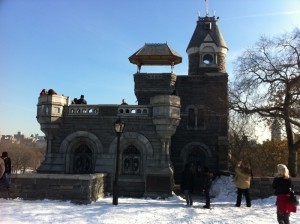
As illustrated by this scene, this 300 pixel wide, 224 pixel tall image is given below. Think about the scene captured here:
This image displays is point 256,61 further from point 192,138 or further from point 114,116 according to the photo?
point 114,116

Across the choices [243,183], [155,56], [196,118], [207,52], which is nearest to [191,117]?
[196,118]

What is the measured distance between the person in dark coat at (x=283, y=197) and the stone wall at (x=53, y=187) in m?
6.29

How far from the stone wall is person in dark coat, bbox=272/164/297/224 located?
6.29 m

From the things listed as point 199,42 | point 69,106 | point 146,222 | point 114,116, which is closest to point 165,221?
point 146,222

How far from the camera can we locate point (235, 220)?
9008 mm

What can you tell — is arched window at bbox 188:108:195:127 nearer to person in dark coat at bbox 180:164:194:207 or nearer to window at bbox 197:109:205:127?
window at bbox 197:109:205:127

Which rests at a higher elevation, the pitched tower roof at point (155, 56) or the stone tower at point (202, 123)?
the pitched tower roof at point (155, 56)

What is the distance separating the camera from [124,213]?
9.69 m

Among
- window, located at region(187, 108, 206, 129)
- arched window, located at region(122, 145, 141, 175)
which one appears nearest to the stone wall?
arched window, located at region(122, 145, 141, 175)

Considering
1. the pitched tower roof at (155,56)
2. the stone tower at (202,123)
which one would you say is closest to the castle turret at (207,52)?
the stone tower at (202,123)

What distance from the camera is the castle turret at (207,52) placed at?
26.4 metres

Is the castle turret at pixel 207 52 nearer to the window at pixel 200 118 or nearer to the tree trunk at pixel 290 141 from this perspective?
the window at pixel 200 118

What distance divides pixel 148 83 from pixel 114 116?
26.3 ft

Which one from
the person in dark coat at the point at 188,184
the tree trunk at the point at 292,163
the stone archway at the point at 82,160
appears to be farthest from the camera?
the tree trunk at the point at 292,163
